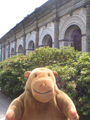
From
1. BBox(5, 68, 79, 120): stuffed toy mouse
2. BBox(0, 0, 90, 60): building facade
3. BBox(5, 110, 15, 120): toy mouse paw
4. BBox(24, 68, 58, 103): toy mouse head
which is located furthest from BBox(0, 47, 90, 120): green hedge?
BBox(0, 0, 90, 60): building facade

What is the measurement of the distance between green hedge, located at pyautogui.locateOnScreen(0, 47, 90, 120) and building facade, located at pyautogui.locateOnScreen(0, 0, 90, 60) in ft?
14.9

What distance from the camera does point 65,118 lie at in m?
2.45

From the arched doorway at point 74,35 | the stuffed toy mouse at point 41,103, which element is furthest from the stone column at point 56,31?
the stuffed toy mouse at point 41,103

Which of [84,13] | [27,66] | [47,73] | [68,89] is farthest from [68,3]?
Answer: [47,73]

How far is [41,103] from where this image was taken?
94.5 inches

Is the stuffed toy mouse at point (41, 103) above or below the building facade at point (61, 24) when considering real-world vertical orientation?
below

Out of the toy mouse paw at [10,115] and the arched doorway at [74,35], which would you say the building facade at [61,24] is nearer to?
the arched doorway at [74,35]

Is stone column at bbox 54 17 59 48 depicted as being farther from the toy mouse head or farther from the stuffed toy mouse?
the toy mouse head

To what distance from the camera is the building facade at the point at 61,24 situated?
425 inches

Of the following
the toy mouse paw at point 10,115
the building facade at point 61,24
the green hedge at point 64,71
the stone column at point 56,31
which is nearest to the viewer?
the toy mouse paw at point 10,115

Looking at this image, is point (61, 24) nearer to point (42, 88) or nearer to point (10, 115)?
point (42, 88)

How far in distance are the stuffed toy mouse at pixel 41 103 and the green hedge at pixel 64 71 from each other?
1487 millimetres

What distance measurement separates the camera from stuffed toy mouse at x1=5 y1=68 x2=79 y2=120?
7.27ft

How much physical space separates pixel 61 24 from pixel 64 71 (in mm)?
9261
